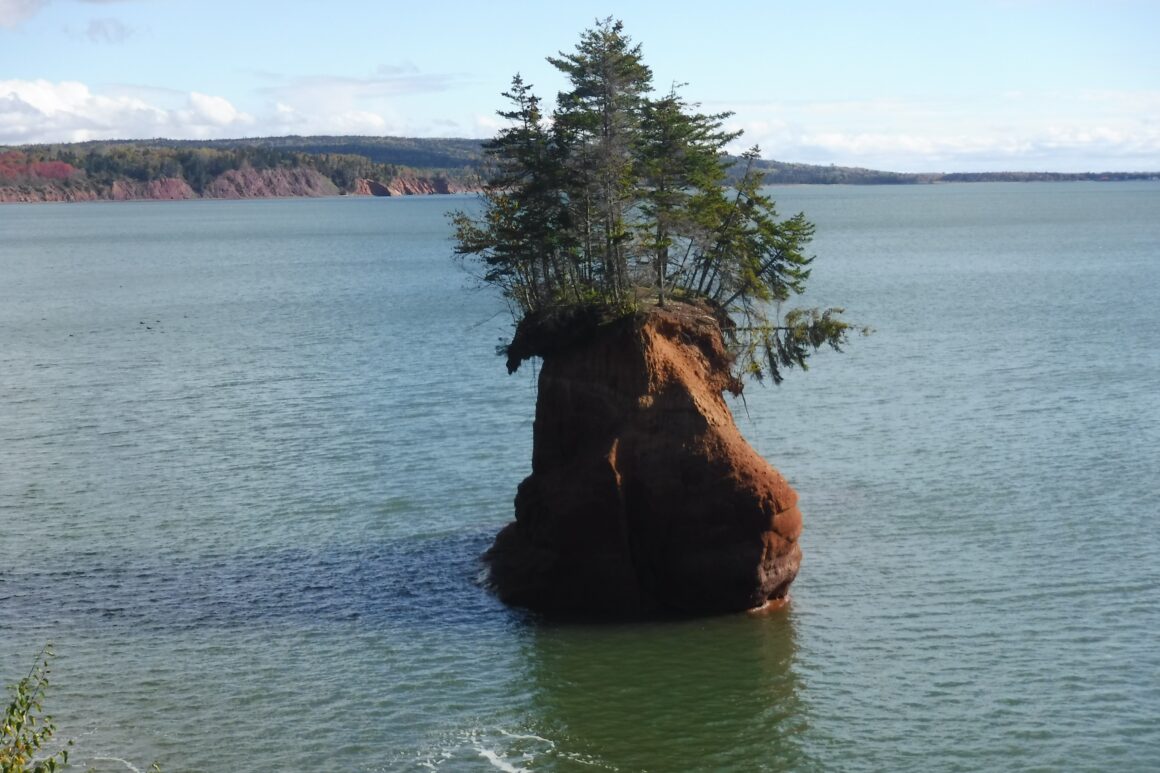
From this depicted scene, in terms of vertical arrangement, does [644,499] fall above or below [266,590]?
above

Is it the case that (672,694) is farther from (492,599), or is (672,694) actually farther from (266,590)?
(266,590)

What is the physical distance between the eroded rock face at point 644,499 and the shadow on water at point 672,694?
3.89 ft

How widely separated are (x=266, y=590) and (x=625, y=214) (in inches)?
583

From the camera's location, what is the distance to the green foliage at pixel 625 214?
1483 inches

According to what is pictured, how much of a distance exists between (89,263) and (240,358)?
9588 cm

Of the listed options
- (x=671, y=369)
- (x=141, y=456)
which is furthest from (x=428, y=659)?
(x=141, y=456)

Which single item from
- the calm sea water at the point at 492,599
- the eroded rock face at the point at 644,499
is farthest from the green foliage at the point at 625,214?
Answer: the calm sea water at the point at 492,599

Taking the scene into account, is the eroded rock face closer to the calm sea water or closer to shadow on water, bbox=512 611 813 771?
shadow on water, bbox=512 611 813 771

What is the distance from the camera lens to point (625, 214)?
1540 inches

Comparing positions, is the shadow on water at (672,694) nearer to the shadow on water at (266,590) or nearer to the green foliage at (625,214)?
the shadow on water at (266,590)

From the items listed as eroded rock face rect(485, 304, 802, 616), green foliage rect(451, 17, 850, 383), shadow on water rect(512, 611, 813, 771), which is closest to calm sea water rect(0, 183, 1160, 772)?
shadow on water rect(512, 611, 813, 771)

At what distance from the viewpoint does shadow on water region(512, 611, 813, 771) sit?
28.1 meters

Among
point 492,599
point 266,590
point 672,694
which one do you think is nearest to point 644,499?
point 492,599

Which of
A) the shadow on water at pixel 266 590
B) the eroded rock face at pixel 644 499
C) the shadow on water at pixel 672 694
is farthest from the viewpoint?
the shadow on water at pixel 266 590
